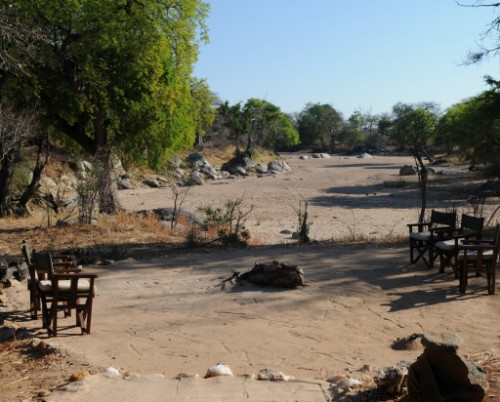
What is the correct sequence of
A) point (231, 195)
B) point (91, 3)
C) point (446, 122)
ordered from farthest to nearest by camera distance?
1. point (446, 122)
2. point (231, 195)
3. point (91, 3)

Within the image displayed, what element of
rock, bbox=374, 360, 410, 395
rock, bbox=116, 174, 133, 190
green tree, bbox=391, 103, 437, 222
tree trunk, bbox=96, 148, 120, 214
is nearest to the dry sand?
rock, bbox=374, 360, 410, 395

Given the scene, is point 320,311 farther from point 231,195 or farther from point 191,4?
point 231,195

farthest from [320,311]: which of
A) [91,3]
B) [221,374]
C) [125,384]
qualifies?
[91,3]

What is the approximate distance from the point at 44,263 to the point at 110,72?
1140 cm

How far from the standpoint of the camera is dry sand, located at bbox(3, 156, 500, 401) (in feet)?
17.7

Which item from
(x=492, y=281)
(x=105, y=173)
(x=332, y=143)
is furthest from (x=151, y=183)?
(x=332, y=143)

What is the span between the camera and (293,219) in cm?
2270

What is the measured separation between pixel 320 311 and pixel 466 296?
7.47 feet

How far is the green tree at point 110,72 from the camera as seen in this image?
53.6ft

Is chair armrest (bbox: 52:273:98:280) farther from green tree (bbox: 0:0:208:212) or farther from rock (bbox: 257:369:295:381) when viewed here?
green tree (bbox: 0:0:208:212)

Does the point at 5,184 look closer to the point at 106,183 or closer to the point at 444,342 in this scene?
the point at 106,183

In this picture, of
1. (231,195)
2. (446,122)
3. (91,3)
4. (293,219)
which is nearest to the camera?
(91,3)

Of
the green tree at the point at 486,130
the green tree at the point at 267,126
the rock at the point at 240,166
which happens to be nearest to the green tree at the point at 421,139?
the green tree at the point at 486,130

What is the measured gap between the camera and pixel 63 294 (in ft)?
23.9
